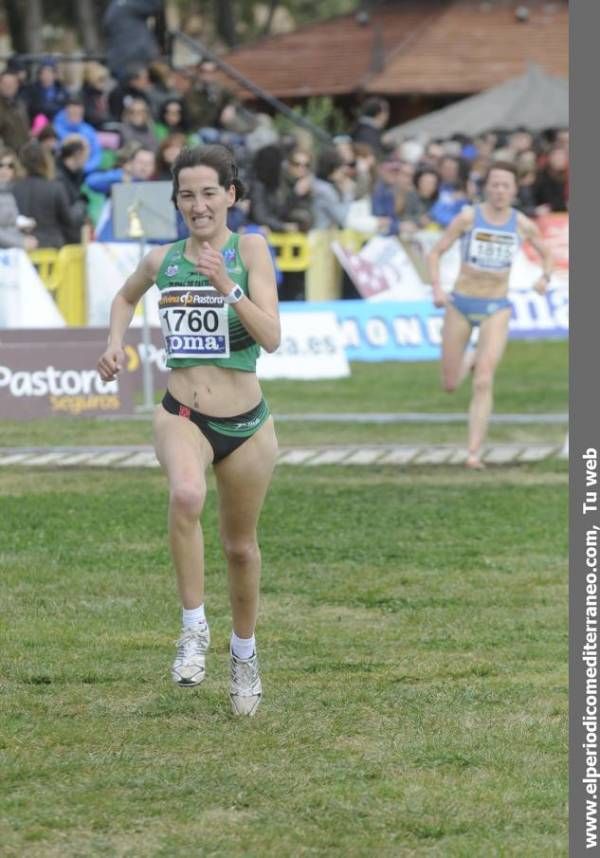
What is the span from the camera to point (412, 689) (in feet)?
25.8

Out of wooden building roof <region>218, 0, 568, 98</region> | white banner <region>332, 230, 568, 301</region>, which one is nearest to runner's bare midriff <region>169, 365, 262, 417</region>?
white banner <region>332, 230, 568, 301</region>

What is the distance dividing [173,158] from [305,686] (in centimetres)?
1293

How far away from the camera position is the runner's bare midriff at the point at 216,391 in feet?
24.4

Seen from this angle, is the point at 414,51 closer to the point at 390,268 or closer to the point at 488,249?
the point at 390,268

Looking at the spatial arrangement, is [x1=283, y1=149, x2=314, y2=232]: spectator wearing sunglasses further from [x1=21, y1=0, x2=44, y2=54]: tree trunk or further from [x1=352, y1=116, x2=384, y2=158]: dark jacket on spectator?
[x1=21, y1=0, x2=44, y2=54]: tree trunk

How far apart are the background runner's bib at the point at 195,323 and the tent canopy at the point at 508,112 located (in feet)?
94.8

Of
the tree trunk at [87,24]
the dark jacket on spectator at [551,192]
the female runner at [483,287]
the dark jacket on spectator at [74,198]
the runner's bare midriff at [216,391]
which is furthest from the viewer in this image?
the tree trunk at [87,24]

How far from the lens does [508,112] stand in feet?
121

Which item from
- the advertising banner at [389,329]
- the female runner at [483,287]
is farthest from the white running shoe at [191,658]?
the advertising banner at [389,329]

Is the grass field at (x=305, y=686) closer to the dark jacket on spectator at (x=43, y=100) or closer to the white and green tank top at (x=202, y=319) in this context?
the white and green tank top at (x=202, y=319)

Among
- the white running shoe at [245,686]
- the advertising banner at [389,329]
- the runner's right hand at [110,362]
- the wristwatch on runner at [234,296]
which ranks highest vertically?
the wristwatch on runner at [234,296]

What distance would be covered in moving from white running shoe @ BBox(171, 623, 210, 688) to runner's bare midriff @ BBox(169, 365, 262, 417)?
0.79m

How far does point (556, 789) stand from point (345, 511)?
251 inches

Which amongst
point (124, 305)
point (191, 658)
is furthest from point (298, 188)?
point (191, 658)
